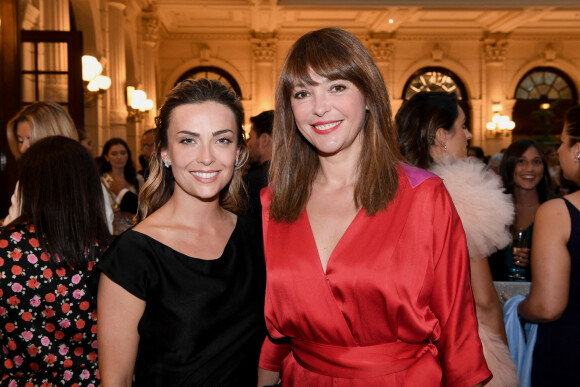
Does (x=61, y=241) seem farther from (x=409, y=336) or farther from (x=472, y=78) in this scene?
(x=472, y=78)

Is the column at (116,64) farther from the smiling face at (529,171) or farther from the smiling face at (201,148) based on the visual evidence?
the smiling face at (201,148)

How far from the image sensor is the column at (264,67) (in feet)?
49.5

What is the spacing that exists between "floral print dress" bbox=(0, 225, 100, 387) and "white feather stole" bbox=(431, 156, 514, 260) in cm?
151

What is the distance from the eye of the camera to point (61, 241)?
2.20 meters

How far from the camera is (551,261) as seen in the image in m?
2.29

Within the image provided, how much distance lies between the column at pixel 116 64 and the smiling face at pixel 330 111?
27.0ft

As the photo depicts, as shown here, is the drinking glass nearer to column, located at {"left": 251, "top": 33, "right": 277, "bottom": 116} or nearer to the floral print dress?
the floral print dress

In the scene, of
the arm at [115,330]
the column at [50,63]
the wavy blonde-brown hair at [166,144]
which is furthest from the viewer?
the column at [50,63]

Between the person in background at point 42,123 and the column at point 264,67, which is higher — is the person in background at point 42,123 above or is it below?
below

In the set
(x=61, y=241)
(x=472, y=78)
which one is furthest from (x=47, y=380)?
(x=472, y=78)

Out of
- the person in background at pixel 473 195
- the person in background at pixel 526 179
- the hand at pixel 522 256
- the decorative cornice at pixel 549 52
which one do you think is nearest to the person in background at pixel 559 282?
the person in background at pixel 473 195

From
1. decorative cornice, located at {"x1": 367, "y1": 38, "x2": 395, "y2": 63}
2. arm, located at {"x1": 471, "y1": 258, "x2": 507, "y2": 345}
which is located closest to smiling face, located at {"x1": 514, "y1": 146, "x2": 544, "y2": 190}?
arm, located at {"x1": 471, "y1": 258, "x2": 507, "y2": 345}

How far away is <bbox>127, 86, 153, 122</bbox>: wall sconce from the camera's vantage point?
33.7 ft

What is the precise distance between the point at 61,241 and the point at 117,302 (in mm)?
671
